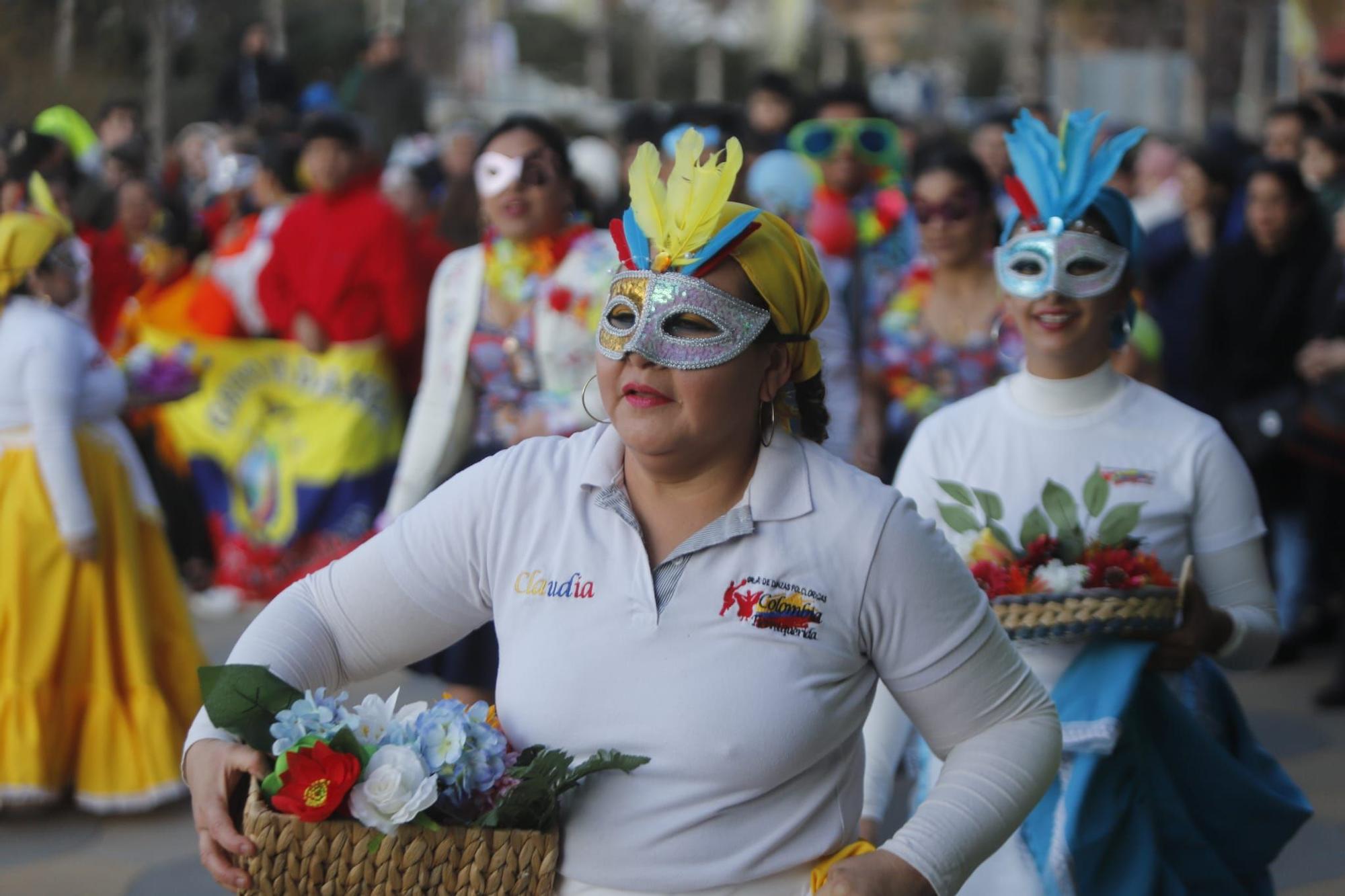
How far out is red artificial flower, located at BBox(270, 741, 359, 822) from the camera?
7.40 feet

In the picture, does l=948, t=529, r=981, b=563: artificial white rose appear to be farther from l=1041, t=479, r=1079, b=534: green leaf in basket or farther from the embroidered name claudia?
the embroidered name claudia

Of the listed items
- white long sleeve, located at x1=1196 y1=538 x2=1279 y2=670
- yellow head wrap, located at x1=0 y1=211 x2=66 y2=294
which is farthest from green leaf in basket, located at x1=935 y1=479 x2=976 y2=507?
yellow head wrap, located at x1=0 y1=211 x2=66 y2=294

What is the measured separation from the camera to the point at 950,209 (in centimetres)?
600

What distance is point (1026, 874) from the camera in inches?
132

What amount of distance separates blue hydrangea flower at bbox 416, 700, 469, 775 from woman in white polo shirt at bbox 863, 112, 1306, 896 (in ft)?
3.79

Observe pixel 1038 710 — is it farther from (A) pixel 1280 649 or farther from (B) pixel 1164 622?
(A) pixel 1280 649

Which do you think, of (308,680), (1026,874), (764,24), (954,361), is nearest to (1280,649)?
(954,361)

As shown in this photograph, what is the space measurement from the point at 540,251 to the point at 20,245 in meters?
1.79

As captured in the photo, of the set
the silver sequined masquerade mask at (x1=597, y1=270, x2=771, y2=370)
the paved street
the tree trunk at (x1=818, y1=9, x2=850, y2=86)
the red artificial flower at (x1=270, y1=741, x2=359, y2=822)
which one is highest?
the silver sequined masquerade mask at (x1=597, y1=270, x2=771, y2=370)

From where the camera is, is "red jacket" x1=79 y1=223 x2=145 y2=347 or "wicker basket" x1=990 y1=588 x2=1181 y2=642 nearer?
"wicker basket" x1=990 y1=588 x2=1181 y2=642

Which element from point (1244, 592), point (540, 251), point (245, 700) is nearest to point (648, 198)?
point (245, 700)

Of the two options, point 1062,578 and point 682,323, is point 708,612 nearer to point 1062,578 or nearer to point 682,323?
point 682,323

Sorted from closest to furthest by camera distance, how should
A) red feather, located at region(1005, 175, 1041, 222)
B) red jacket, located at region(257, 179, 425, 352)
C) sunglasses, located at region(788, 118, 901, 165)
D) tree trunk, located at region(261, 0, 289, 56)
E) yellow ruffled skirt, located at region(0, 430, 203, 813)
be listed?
red feather, located at region(1005, 175, 1041, 222) → yellow ruffled skirt, located at region(0, 430, 203, 813) → sunglasses, located at region(788, 118, 901, 165) → red jacket, located at region(257, 179, 425, 352) → tree trunk, located at region(261, 0, 289, 56)

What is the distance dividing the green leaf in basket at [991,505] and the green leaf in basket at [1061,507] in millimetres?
103
